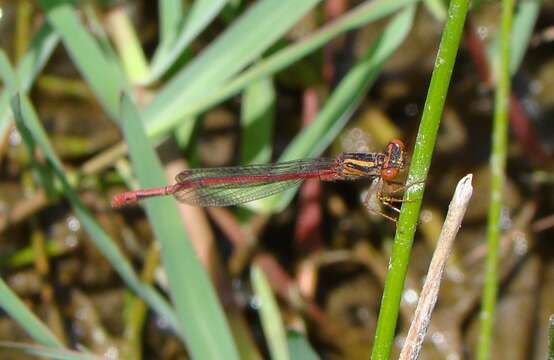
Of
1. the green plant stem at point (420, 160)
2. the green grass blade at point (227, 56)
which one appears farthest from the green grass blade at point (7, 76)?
the green plant stem at point (420, 160)

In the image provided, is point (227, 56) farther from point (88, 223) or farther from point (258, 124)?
point (88, 223)

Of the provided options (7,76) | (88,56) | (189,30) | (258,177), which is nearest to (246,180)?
(258,177)

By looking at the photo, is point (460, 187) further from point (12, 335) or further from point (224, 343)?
point (12, 335)

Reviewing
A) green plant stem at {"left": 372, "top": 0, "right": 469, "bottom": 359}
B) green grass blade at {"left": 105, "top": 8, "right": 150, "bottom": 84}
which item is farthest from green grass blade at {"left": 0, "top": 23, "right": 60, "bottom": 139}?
green plant stem at {"left": 372, "top": 0, "right": 469, "bottom": 359}

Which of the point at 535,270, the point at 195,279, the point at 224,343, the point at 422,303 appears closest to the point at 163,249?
the point at 195,279

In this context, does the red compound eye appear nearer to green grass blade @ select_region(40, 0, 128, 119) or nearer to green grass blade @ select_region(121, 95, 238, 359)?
green grass blade @ select_region(121, 95, 238, 359)

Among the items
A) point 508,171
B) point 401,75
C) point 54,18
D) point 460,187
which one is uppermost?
point 401,75
